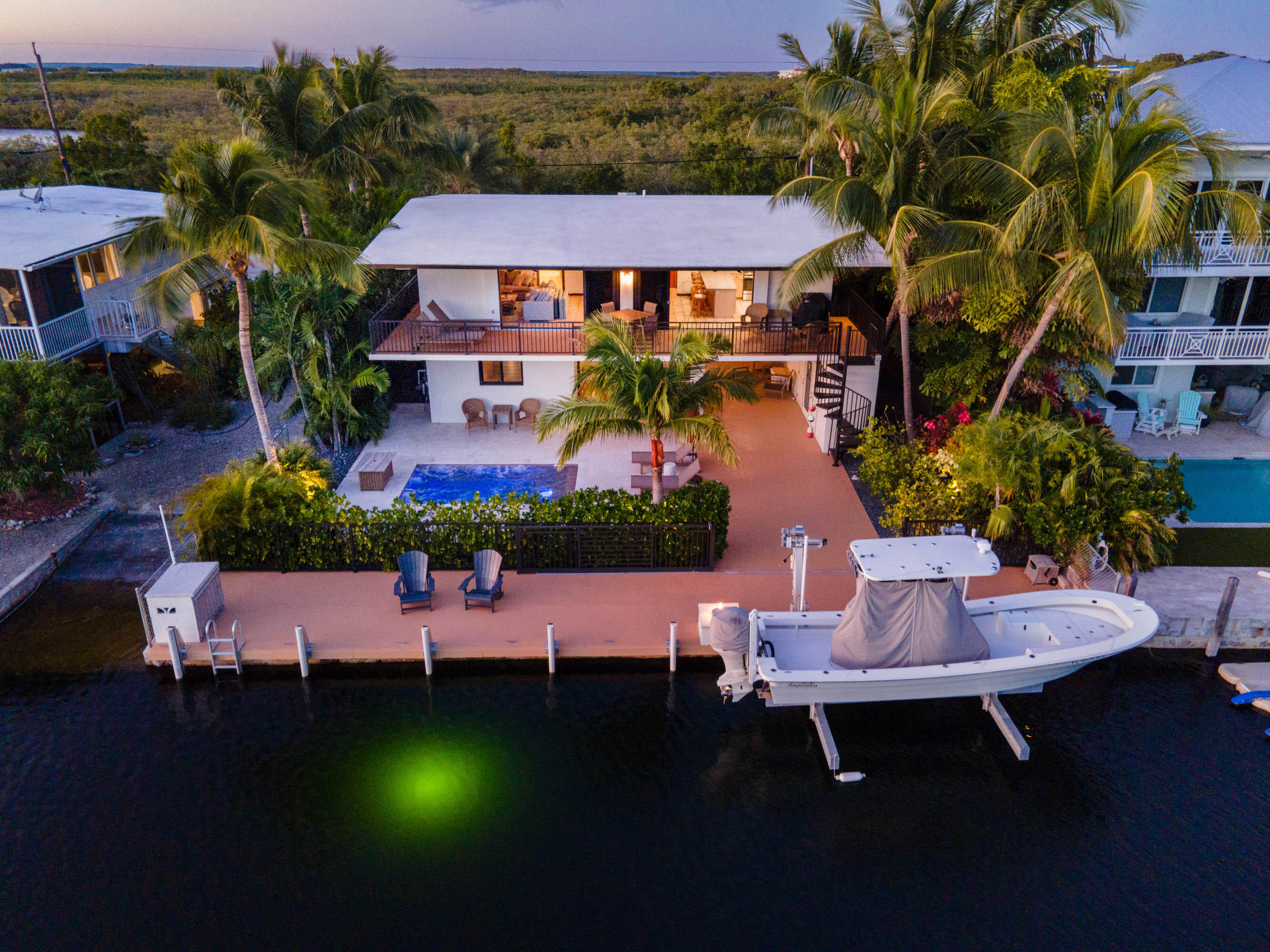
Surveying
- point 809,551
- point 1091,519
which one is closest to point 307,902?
point 809,551

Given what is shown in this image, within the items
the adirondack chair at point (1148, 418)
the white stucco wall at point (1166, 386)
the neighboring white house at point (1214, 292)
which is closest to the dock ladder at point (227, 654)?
the neighboring white house at point (1214, 292)

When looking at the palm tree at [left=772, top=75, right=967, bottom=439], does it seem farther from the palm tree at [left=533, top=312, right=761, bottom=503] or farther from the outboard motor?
the outboard motor

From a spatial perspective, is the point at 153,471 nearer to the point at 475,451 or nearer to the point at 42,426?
the point at 42,426

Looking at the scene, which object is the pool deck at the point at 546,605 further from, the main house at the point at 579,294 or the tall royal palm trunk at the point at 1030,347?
the main house at the point at 579,294

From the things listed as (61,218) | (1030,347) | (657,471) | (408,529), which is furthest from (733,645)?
(61,218)

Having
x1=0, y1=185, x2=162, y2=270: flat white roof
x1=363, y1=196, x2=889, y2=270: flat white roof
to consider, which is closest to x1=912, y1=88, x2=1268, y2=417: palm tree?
x1=363, y1=196, x2=889, y2=270: flat white roof
